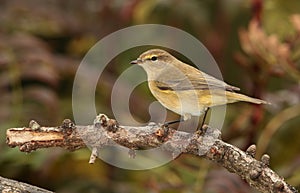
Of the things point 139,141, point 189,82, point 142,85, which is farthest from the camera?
point 142,85

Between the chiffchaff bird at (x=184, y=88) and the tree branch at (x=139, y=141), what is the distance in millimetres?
92

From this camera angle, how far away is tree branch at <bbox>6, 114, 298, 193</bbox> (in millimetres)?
1804

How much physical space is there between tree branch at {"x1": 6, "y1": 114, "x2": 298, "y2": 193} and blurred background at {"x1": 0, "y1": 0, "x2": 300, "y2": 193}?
85 centimetres

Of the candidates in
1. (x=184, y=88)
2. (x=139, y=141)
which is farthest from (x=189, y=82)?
(x=139, y=141)


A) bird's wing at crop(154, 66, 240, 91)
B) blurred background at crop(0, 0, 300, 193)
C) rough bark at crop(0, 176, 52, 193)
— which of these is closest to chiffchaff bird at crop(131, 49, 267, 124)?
bird's wing at crop(154, 66, 240, 91)

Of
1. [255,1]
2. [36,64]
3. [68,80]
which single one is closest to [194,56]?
[255,1]

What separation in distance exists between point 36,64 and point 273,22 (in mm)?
1381

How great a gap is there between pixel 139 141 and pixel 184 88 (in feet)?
0.77

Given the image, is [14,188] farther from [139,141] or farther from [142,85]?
[142,85]

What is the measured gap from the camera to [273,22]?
387 centimetres

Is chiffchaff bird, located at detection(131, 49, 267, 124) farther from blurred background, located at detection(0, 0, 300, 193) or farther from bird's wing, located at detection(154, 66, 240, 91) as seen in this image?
blurred background, located at detection(0, 0, 300, 193)

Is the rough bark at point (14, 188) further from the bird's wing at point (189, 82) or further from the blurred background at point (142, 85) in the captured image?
the blurred background at point (142, 85)

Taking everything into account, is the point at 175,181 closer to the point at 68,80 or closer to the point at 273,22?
the point at 273,22

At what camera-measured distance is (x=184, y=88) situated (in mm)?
1967
